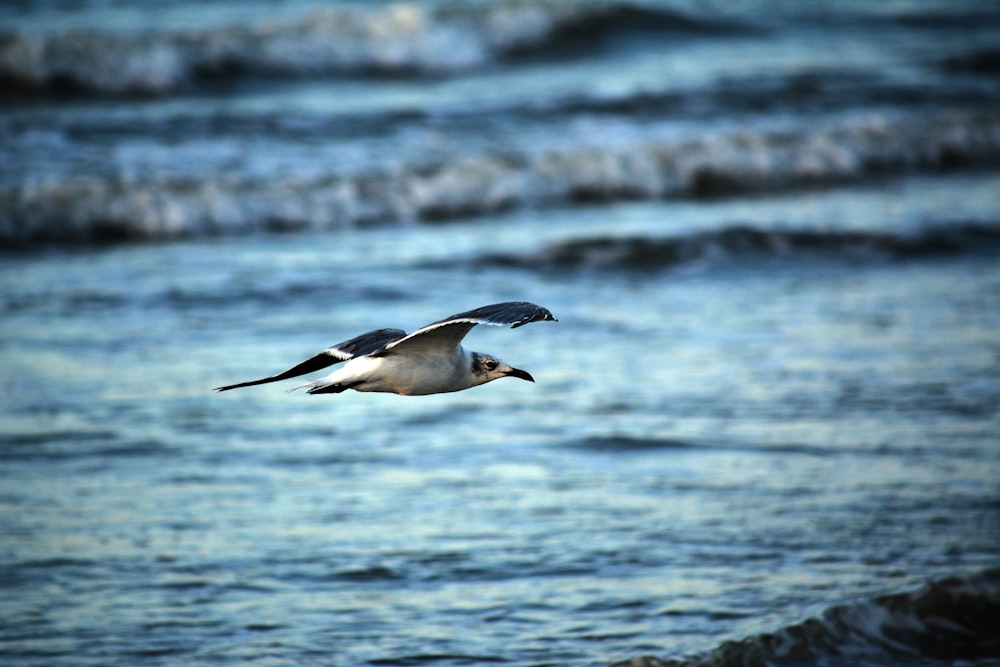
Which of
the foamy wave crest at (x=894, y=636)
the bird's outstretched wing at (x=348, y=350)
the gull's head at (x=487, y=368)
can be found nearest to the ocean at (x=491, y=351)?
the foamy wave crest at (x=894, y=636)

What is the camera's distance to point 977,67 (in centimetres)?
1908

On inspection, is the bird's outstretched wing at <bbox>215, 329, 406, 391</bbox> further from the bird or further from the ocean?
the ocean

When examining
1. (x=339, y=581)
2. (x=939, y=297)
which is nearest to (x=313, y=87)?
(x=939, y=297)

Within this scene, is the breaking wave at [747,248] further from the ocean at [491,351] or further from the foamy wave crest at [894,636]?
the foamy wave crest at [894,636]

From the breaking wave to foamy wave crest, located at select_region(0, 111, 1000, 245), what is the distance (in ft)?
5.82

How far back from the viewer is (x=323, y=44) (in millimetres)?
18000

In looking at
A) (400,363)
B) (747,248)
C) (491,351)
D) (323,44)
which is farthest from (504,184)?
(400,363)

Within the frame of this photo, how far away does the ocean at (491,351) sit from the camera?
5445 mm

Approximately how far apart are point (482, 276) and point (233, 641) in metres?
5.57

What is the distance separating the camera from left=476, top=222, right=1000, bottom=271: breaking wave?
435 inches

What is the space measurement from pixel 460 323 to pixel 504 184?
836 cm

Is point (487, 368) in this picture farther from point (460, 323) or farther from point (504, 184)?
point (504, 184)

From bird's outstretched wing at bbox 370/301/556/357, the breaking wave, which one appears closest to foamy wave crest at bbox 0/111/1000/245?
the breaking wave

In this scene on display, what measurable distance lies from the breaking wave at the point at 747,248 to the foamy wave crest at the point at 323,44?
22.6 ft
